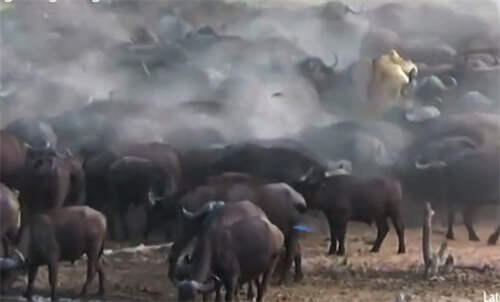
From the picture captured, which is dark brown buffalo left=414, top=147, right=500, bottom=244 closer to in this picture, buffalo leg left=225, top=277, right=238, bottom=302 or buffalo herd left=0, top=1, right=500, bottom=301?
buffalo herd left=0, top=1, right=500, bottom=301

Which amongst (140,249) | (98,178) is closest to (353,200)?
(140,249)

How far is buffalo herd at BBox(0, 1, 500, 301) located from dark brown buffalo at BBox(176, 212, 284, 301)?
2 cm

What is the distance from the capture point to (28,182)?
406 centimetres

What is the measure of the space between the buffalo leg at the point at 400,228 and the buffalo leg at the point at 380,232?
30 mm

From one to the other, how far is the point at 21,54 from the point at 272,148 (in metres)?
0.92

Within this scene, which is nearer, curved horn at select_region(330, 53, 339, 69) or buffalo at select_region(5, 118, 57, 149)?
buffalo at select_region(5, 118, 57, 149)

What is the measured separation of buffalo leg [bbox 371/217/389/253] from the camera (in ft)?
13.3

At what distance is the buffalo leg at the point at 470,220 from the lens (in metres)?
4.08

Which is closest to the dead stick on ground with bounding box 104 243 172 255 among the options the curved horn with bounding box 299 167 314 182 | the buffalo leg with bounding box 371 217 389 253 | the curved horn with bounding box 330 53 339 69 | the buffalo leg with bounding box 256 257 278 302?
the buffalo leg with bounding box 256 257 278 302

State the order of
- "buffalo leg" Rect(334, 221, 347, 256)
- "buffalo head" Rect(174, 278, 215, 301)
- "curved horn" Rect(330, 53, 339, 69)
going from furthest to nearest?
"curved horn" Rect(330, 53, 339, 69), "buffalo leg" Rect(334, 221, 347, 256), "buffalo head" Rect(174, 278, 215, 301)

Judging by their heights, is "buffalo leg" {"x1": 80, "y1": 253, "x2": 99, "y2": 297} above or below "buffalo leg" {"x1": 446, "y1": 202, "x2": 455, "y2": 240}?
below

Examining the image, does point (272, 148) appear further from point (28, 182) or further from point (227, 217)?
point (28, 182)

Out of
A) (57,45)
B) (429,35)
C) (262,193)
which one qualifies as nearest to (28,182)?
(57,45)

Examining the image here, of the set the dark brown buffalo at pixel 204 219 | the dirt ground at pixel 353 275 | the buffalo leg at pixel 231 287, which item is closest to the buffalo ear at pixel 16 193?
the dirt ground at pixel 353 275
